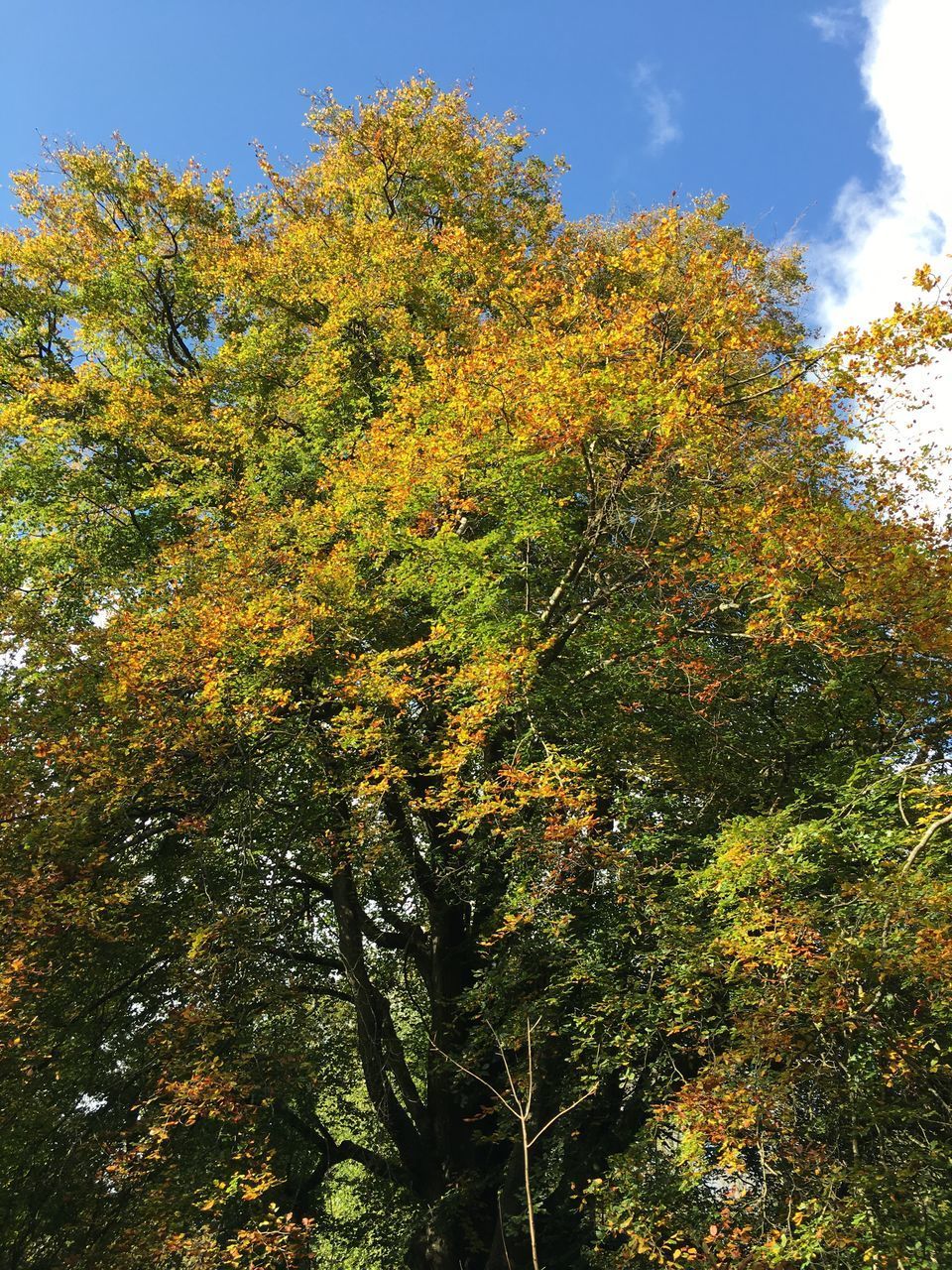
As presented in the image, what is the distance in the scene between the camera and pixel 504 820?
8.78 metres

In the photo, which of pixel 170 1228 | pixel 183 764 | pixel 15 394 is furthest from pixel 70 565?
pixel 170 1228

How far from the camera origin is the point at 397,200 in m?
17.0

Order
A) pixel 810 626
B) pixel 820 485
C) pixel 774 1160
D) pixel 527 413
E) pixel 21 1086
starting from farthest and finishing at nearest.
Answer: pixel 820 485 → pixel 527 413 → pixel 810 626 → pixel 21 1086 → pixel 774 1160

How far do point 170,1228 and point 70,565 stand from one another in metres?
9.22

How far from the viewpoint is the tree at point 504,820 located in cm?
678

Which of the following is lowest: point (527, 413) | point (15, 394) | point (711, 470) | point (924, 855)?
point (924, 855)

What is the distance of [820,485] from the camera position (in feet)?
37.0

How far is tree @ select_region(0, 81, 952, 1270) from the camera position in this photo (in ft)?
22.2

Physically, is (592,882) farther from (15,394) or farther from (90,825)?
(15,394)

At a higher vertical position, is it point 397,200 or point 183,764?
point 397,200

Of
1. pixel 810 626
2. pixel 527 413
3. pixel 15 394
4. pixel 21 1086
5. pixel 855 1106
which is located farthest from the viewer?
pixel 15 394

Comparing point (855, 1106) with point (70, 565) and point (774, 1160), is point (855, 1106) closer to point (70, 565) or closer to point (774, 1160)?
point (774, 1160)

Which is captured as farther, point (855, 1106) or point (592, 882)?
point (592, 882)

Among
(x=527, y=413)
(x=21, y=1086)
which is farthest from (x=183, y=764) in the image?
(x=527, y=413)
